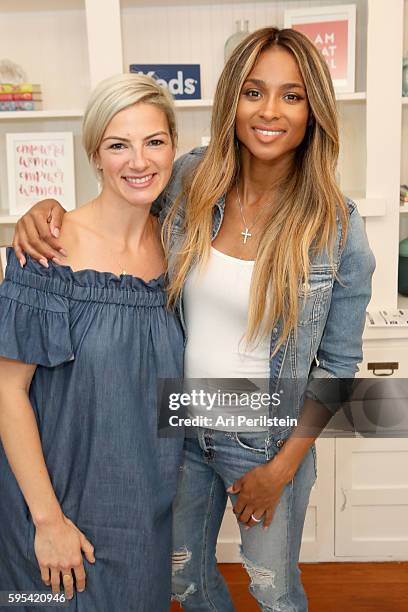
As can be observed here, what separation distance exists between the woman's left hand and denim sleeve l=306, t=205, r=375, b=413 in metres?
0.18

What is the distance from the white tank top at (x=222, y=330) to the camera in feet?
4.59

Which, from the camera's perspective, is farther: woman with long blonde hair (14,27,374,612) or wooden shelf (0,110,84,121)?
wooden shelf (0,110,84,121)

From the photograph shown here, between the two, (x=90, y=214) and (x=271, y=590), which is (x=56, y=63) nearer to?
(x=90, y=214)

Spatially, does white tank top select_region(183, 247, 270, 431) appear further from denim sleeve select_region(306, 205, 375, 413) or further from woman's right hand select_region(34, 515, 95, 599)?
woman's right hand select_region(34, 515, 95, 599)

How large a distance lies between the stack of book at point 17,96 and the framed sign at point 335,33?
854 millimetres

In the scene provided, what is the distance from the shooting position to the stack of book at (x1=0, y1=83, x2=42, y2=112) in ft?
7.58

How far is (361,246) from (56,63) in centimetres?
154

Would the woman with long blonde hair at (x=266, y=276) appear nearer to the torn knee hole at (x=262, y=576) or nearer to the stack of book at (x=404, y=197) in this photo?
the torn knee hole at (x=262, y=576)

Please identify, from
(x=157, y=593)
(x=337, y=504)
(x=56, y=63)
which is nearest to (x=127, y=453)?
(x=157, y=593)

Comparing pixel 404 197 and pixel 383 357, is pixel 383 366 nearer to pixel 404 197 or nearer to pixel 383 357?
pixel 383 357

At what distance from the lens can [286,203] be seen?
55.7 inches

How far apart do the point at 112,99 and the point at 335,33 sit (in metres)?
1.23

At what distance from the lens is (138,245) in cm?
144

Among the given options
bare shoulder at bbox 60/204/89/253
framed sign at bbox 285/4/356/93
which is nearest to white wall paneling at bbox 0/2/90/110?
framed sign at bbox 285/4/356/93
